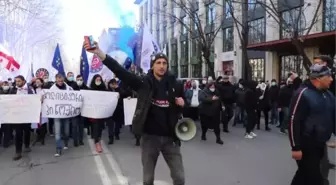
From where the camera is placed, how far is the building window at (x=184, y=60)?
46.6 m

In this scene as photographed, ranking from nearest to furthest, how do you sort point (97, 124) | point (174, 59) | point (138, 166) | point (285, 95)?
point (138, 166), point (97, 124), point (285, 95), point (174, 59)

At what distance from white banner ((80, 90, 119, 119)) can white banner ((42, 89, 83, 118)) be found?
155 mm

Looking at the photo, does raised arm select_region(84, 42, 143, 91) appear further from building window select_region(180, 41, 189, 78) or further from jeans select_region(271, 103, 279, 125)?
building window select_region(180, 41, 189, 78)

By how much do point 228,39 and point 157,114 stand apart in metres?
30.9

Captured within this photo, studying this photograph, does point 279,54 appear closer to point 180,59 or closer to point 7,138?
point 7,138

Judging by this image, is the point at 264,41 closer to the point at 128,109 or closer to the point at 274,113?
the point at 274,113

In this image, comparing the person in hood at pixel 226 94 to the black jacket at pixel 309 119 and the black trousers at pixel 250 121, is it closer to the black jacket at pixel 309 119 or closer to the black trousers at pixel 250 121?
the black trousers at pixel 250 121

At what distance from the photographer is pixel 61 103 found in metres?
8.93

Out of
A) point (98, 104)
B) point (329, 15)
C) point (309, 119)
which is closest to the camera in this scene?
point (309, 119)

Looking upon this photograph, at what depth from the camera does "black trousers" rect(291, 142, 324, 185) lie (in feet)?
12.8

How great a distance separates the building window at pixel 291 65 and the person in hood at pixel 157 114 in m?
21.0

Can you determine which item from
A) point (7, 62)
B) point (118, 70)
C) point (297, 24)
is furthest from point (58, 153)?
point (297, 24)

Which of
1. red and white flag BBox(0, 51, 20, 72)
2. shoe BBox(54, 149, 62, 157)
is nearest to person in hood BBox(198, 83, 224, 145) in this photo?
shoe BBox(54, 149, 62, 157)

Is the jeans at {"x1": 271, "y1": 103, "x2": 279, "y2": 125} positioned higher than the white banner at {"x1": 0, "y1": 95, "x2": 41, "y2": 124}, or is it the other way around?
the white banner at {"x1": 0, "y1": 95, "x2": 41, "y2": 124}
